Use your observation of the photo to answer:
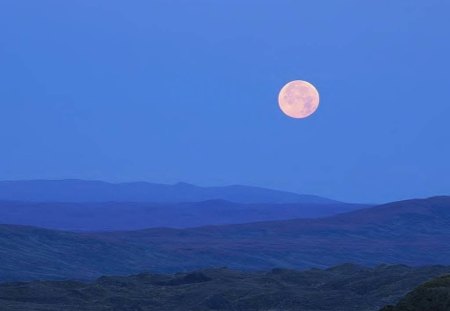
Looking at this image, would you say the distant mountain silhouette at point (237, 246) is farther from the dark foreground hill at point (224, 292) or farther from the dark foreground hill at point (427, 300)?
the dark foreground hill at point (427, 300)

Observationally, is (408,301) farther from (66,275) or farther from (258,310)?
(66,275)

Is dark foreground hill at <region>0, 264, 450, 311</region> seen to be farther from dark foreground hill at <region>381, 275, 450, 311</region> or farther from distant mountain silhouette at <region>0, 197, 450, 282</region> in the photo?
dark foreground hill at <region>381, 275, 450, 311</region>

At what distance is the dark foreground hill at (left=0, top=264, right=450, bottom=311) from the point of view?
53.1 metres

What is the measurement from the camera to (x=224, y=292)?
57281 millimetres

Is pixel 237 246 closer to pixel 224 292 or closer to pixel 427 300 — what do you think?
pixel 224 292

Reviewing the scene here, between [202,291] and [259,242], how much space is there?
186 ft

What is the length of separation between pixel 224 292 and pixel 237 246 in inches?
2004

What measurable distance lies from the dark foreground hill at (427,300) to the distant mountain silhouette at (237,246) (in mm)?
55757

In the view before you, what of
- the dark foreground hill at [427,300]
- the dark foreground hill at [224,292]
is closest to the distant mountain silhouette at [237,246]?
the dark foreground hill at [224,292]

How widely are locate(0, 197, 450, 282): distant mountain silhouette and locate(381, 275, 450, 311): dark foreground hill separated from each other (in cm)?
5576

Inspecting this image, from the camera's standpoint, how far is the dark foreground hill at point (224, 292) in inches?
2089

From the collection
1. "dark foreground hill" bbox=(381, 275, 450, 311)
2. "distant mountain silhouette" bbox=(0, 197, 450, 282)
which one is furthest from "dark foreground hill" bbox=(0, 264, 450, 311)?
"dark foreground hill" bbox=(381, 275, 450, 311)

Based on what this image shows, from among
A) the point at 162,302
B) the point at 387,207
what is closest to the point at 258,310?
the point at 162,302

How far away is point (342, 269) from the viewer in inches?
2808
